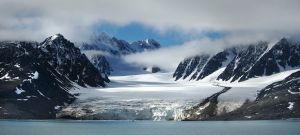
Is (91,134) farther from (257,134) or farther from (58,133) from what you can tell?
(257,134)

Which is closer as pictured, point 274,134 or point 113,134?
point 274,134

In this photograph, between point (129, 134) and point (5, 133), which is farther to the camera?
point (129, 134)

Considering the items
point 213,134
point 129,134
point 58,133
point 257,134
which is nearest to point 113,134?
point 129,134

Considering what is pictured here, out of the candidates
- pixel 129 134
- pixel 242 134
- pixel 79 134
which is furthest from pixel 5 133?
pixel 242 134

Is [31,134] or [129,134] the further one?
[129,134]

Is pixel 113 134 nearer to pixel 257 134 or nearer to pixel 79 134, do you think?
pixel 79 134

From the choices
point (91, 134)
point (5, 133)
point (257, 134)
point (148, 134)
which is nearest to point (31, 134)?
point (5, 133)

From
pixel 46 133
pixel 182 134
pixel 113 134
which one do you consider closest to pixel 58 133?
pixel 46 133

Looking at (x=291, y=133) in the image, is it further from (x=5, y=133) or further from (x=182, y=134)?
(x=5, y=133)
